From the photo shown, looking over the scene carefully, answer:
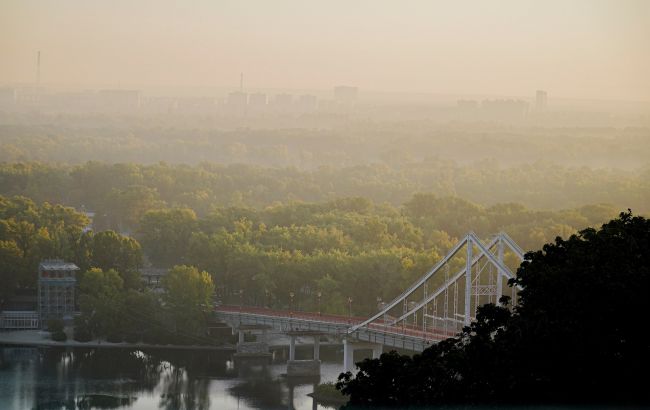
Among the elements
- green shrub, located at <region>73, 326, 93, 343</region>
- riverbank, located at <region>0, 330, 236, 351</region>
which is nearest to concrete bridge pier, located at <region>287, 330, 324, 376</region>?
riverbank, located at <region>0, 330, 236, 351</region>

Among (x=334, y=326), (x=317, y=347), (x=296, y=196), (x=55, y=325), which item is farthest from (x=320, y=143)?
(x=317, y=347)

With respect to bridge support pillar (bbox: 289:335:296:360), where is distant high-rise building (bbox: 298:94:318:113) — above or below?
above

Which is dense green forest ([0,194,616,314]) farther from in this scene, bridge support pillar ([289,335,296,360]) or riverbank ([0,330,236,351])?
bridge support pillar ([289,335,296,360])

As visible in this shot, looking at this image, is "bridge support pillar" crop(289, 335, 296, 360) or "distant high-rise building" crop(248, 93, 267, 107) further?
"distant high-rise building" crop(248, 93, 267, 107)

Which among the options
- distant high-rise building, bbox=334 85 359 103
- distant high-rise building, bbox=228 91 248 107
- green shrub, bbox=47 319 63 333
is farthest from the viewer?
distant high-rise building, bbox=228 91 248 107

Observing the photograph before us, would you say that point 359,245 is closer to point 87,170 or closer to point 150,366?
point 150,366

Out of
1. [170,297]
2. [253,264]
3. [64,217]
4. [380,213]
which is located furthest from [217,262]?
[380,213]

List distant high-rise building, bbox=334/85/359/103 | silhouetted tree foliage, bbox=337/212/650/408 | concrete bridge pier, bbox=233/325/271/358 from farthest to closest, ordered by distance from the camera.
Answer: distant high-rise building, bbox=334/85/359/103
concrete bridge pier, bbox=233/325/271/358
silhouetted tree foliage, bbox=337/212/650/408

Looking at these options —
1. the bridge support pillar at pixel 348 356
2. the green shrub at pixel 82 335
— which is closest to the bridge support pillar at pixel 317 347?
the bridge support pillar at pixel 348 356
